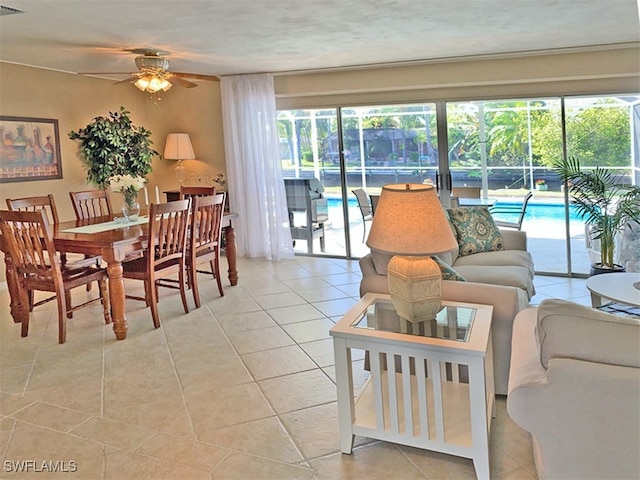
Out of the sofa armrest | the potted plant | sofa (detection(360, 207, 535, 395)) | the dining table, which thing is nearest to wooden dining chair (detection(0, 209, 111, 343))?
the dining table

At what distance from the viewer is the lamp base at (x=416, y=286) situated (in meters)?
2.22

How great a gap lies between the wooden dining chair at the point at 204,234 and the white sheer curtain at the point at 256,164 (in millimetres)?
1678

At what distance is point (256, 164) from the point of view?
6332 millimetres

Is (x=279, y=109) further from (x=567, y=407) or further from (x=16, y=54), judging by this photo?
(x=567, y=407)

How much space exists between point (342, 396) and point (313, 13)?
2506 millimetres

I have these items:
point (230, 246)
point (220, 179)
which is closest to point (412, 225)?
point (230, 246)

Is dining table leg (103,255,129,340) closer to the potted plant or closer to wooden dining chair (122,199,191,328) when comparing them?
wooden dining chair (122,199,191,328)

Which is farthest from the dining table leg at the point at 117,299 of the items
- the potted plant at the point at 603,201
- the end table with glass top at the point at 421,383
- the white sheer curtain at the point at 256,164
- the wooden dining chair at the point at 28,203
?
the potted plant at the point at 603,201

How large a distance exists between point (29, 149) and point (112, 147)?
3.22 feet

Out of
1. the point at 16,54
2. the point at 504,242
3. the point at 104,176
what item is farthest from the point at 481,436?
the point at 104,176

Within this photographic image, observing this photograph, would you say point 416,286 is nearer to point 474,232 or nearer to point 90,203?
point 474,232

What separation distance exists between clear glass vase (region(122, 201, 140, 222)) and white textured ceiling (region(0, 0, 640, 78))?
1.34 metres

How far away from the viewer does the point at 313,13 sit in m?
3.35

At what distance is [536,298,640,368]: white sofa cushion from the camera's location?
5.10ft
